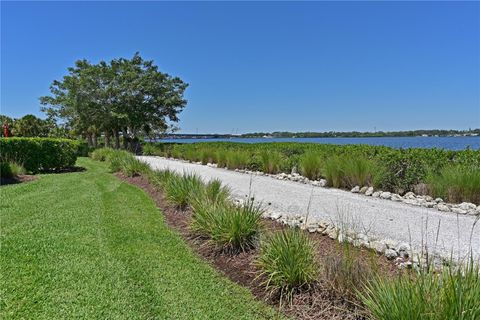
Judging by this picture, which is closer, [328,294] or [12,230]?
[328,294]

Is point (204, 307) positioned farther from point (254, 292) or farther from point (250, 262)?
point (250, 262)

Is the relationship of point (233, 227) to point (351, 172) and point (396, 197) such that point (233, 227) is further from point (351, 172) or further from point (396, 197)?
point (351, 172)

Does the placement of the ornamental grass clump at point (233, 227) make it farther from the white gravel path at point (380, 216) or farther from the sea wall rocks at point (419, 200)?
the sea wall rocks at point (419, 200)

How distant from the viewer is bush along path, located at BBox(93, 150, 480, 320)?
7.73 ft

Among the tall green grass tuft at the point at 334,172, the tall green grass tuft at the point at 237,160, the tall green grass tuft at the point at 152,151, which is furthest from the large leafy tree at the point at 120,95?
the tall green grass tuft at the point at 334,172

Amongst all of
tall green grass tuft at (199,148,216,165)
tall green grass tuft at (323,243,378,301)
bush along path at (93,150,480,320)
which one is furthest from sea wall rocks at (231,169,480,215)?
tall green grass tuft at (199,148,216,165)

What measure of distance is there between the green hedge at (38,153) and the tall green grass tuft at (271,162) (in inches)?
334

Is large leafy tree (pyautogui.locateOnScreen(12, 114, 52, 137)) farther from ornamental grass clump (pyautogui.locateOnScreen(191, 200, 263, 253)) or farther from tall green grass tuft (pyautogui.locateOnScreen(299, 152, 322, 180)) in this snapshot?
ornamental grass clump (pyautogui.locateOnScreen(191, 200, 263, 253))

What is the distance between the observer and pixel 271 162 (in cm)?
1262

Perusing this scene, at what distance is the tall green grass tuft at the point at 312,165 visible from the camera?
1044 cm

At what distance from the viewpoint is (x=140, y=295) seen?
3.43 meters

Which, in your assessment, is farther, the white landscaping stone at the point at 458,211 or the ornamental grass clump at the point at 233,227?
the white landscaping stone at the point at 458,211

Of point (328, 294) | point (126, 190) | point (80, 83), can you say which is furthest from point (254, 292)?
point (80, 83)

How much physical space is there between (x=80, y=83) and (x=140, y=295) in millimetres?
30412
